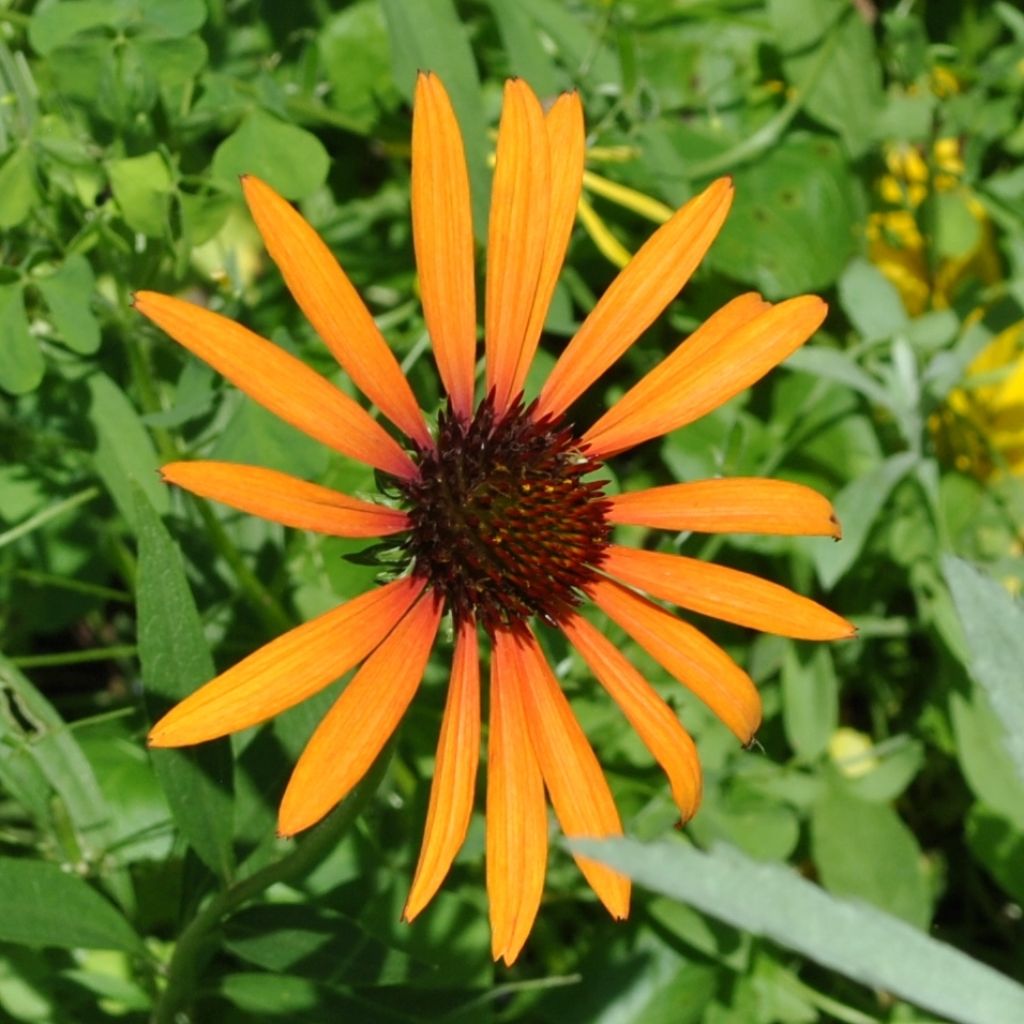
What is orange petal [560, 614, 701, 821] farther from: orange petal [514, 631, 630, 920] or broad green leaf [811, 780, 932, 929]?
broad green leaf [811, 780, 932, 929]

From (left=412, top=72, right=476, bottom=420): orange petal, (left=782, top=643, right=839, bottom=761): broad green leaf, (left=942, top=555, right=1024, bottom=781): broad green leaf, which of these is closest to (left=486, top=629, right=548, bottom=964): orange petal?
(left=412, top=72, right=476, bottom=420): orange petal

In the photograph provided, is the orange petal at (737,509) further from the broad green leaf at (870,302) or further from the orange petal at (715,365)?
the broad green leaf at (870,302)

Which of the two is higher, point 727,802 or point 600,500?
point 600,500

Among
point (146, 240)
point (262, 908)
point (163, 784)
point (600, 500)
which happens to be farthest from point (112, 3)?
point (262, 908)

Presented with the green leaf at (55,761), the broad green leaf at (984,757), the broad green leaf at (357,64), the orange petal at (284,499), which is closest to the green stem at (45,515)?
the green leaf at (55,761)

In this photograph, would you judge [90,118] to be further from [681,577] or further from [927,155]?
[927,155]
